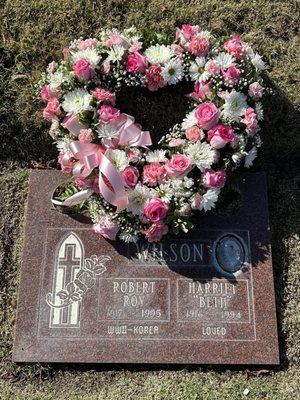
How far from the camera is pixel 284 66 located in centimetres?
497

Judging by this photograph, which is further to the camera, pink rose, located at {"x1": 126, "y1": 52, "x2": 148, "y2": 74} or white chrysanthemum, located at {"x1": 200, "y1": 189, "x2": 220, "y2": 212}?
pink rose, located at {"x1": 126, "y1": 52, "x2": 148, "y2": 74}

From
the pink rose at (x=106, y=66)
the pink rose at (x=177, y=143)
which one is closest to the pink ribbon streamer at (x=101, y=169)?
the pink rose at (x=177, y=143)

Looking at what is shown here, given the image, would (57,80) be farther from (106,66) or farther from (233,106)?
(233,106)

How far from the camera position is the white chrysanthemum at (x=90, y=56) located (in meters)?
4.26

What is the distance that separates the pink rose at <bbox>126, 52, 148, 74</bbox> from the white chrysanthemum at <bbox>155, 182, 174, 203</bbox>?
0.91 meters

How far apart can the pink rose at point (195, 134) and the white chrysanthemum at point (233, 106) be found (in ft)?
0.76

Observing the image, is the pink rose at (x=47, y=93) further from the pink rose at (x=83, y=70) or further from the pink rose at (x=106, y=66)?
the pink rose at (x=106, y=66)

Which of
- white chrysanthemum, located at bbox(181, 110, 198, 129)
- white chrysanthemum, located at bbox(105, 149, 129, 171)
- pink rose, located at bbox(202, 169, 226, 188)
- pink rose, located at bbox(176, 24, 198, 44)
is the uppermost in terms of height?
pink rose, located at bbox(176, 24, 198, 44)

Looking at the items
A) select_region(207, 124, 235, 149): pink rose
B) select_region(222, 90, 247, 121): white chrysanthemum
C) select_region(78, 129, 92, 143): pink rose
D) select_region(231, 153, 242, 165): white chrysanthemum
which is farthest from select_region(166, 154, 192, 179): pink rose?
select_region(78, 129, 92, 143): pink rose

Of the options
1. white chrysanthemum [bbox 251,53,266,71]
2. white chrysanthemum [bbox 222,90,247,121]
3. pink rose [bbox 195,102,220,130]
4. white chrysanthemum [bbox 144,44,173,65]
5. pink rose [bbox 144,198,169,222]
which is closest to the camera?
pink rose [bbox 144,198,169,222]

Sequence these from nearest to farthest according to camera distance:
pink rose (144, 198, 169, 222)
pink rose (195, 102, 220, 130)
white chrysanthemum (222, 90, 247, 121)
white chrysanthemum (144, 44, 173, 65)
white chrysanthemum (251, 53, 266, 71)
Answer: pink rose (144, 198, 169, 222)
pink rose (195, 102, 220, 130)
white chrysanthemum (222, 90, 247, 121)
white chrysanthemum (144, 44, 173, 65)
white chrysanthemum (251, 53, 266, 71)

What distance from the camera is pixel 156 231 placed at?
4.18m

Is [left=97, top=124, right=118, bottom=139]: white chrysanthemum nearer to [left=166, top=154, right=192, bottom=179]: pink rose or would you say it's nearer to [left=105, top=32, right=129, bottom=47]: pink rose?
[left=166, top=154, right=192, bottom=179]: pink rose

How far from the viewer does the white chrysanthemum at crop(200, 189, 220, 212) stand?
411 cm
